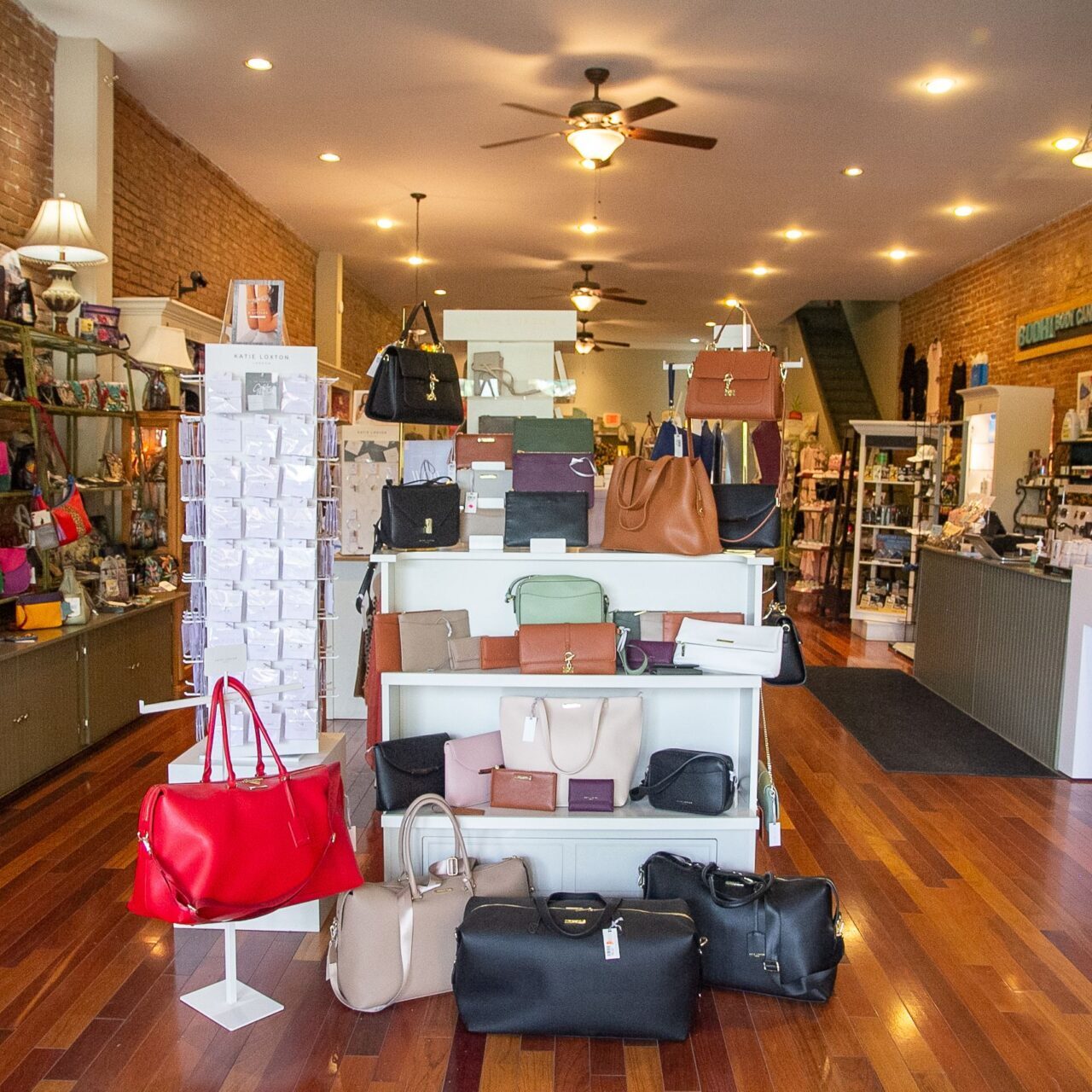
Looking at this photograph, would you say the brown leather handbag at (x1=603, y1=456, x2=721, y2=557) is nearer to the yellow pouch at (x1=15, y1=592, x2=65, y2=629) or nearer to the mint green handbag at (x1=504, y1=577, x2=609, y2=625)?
the mint green handbag at (x1=504, y1=577, x2=609, y2=625)

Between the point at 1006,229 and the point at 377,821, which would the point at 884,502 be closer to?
the point at 1006,229

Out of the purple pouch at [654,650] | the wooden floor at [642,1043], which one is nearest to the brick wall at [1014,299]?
the wooden floor at [642,1043]

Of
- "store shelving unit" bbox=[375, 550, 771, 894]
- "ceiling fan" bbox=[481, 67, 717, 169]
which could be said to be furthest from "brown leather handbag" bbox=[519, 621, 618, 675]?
"ceiling fan" bbox=[481, 67, 717, 169]

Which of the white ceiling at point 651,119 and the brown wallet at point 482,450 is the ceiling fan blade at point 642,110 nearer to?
the white ceiling at point 651,119

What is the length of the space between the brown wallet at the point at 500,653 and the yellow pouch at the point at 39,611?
2511 millimetres

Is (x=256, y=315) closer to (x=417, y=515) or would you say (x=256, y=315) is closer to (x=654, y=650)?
(x=417, y=515)

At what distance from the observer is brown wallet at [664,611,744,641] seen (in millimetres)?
3354

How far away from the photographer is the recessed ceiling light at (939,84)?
17.8 ft

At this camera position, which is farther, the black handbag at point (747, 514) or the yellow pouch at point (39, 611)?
the yellow pouch at point (39, 611)

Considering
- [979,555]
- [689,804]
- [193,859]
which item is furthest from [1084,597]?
[193,859]

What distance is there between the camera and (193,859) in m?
2.36

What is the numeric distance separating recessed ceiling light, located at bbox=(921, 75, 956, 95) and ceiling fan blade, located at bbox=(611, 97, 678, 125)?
1507 millimetres

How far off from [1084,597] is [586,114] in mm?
3521

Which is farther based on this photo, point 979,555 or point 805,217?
point 805,217
